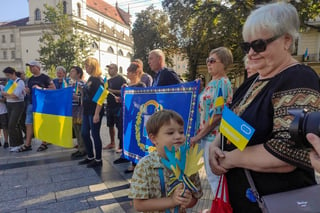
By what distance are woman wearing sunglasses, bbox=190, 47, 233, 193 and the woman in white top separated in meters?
4.68

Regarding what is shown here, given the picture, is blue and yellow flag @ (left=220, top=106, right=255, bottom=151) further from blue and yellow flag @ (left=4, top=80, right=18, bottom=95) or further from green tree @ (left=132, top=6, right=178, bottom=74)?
green tree @ (left=132, top=6, right=178, bottom=74)

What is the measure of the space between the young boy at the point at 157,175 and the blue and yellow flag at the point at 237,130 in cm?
38

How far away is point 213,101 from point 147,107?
1271mm

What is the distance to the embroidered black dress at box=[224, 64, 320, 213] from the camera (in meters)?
1.12

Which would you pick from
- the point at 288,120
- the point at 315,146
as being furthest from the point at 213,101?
the point at 315,146

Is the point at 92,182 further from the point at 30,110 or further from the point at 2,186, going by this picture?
the point at 30,110

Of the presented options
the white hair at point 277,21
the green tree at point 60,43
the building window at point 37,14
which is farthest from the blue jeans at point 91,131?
the building window at point 37,14

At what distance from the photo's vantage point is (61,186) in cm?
381

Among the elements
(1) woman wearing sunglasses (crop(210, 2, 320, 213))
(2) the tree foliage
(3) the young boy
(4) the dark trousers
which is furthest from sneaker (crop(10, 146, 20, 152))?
(2) the tree foliage

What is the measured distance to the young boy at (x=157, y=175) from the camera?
151 centimetres

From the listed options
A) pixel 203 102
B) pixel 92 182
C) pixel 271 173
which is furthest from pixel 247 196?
pixel 92 182

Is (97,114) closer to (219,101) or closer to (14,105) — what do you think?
(219,101)

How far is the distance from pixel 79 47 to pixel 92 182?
20.1m

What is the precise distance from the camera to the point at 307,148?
0.94m
